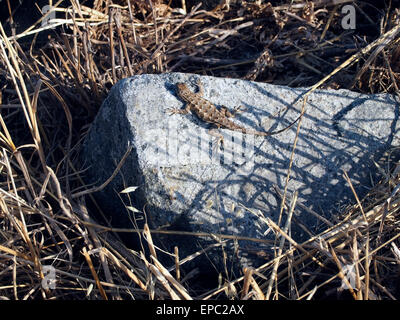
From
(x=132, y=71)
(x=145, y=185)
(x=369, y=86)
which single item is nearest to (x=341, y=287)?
(x=145, y=185)

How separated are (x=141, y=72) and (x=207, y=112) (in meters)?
0.83

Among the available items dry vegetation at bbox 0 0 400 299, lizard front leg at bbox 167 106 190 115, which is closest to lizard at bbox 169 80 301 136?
lizard front leg at bbox 167 106 190 115

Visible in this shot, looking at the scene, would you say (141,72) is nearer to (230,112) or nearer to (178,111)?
(178,111)

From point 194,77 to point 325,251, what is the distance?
1590 millimetres

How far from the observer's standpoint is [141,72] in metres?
3.43

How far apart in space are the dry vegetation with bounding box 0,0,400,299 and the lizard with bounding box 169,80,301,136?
606mm

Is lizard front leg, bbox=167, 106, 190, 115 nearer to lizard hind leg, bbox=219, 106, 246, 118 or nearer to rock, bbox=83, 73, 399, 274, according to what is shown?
rock, bbox=83, 73, 399, 274

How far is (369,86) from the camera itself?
3.33m

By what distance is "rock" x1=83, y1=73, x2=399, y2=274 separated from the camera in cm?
266

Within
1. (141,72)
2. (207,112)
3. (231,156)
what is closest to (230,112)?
(207,112)

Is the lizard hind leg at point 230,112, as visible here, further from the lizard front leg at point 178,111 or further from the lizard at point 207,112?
Answer: the lizard front leg at point 178,111

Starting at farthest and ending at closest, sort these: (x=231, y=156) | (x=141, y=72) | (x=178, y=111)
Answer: (x=141, y=72), (x=178, y=111), (x=231, y=156)
